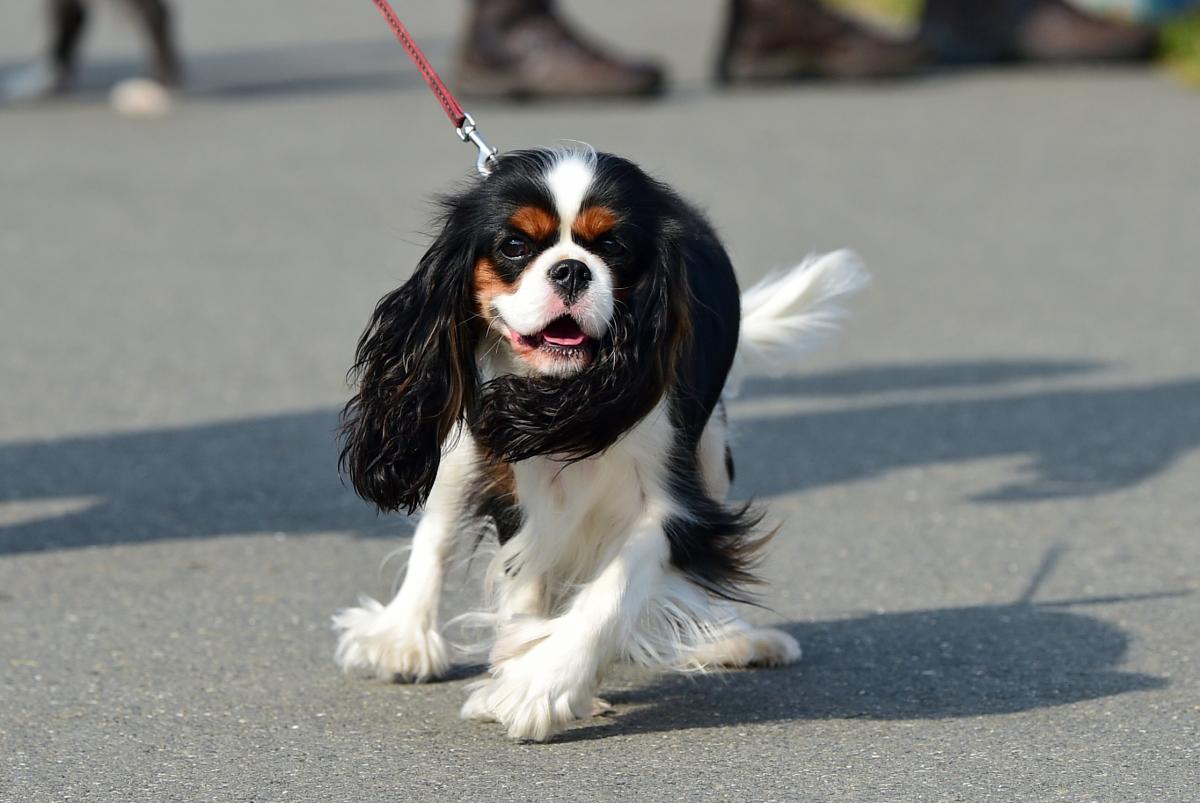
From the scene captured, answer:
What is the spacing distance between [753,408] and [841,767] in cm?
298

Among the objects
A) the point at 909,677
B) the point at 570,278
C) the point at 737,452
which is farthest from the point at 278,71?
the point at 570,278

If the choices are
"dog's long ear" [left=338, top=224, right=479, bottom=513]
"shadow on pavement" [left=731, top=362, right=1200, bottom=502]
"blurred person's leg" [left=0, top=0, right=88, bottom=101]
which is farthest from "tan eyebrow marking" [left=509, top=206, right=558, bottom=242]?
"blurred person's leg" [left=0, top=0, right=88, bottom=101]

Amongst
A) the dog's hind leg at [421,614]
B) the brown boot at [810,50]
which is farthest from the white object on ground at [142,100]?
the dog's hind leg at [421,614]

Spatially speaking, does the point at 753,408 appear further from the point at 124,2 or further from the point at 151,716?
the point at 124,2

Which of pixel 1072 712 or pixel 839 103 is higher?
pixel 1072 712

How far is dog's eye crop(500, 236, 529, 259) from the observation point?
11.3ft

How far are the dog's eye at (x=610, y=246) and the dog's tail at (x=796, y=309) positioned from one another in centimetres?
106

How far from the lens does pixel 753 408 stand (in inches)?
252

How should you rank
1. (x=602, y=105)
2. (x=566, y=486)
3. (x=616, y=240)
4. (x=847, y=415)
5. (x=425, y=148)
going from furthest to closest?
(x=602, y=105), (x=425, y=148), (x=847, y=415), (x=566, y=486), (x=616, y=240)

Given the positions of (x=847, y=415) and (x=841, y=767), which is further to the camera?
(x=847, y=415)

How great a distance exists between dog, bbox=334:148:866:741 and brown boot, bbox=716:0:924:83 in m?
8.33

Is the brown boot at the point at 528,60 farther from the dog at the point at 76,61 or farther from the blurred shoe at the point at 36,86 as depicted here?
the blurred shoe at the point at 36,86

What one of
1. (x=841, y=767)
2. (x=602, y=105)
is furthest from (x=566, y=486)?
(x=602, y=105)

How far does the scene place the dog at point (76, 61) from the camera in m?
11.5
